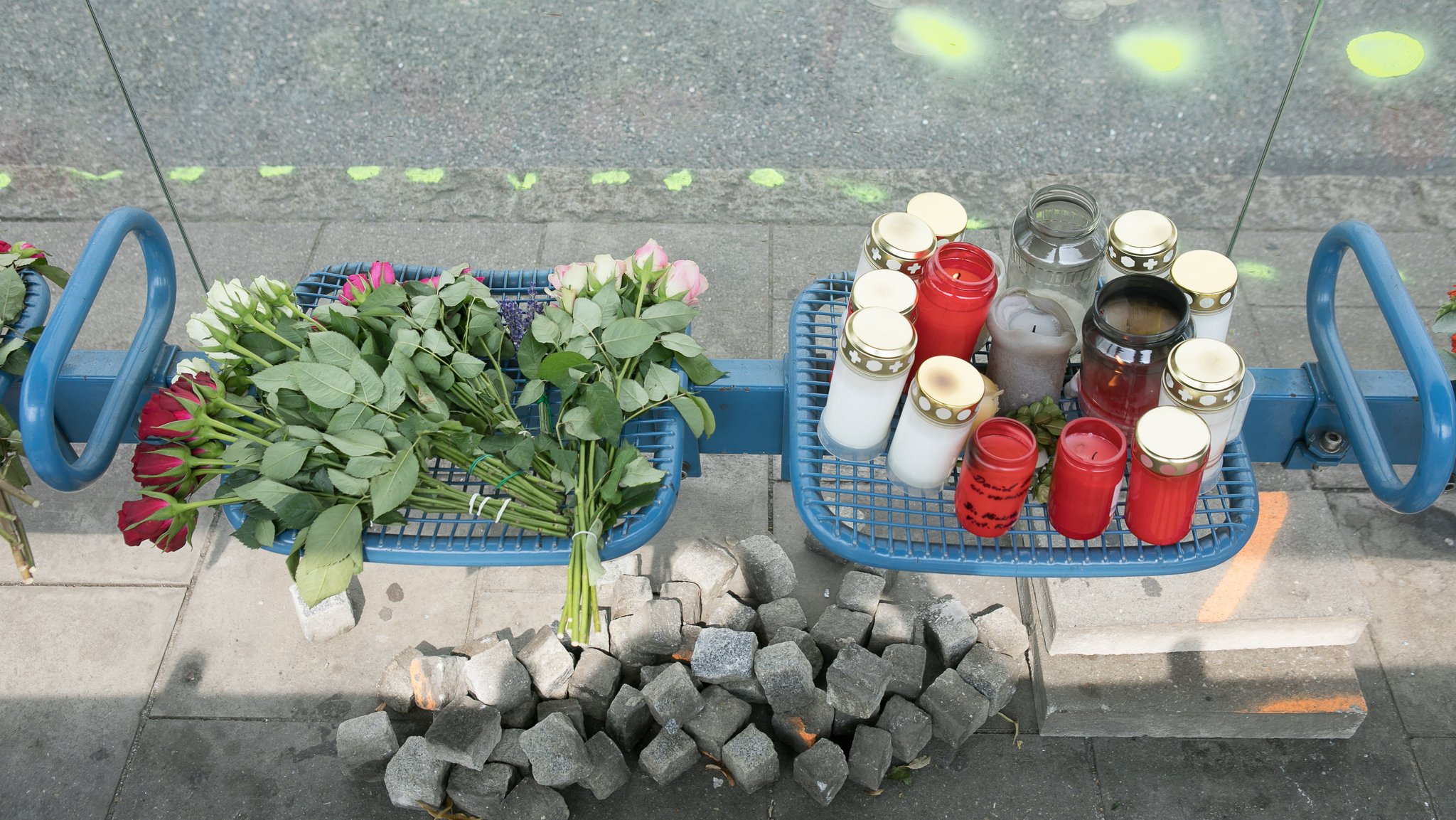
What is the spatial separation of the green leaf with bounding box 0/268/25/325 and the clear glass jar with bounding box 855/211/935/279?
4.54ft

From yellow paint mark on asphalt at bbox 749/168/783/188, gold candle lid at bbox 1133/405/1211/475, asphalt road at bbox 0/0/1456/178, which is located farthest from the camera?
yellow paint mark on asphalt at bbox 749/168/783/188

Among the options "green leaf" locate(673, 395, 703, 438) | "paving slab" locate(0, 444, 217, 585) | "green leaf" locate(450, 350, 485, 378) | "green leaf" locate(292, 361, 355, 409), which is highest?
"green leaf" locate(292, 361, 355, 409)

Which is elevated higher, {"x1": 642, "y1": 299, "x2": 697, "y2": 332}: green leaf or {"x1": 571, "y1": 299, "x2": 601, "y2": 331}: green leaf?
{"x1": 571, "y1": 299, "x2": 601, "y2": 331}: green leaf

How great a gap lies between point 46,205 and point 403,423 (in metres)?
2.72

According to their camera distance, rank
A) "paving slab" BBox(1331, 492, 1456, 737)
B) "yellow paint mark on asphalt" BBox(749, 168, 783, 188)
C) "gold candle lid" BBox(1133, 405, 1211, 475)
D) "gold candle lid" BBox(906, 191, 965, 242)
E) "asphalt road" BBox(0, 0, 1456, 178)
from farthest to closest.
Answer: "yellow paint mark on asphalt" BBox(749, 168, 783, 188)
"asphalt road" BBox(0, 0, 1456, 178)
"paving slab" BBox(1331, 492, 1456, 737)
"gold candle lid" BBox(906, 191, 965, 242)
"gold candle lid" BBox(1133, 405, 1211, 475)

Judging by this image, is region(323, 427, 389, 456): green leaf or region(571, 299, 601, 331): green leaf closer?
region(323, 427, 389, 456): green leaf

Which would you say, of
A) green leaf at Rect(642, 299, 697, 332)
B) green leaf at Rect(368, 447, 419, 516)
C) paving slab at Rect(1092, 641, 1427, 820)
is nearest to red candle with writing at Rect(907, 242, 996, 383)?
green leaf at Rect(642, 299, 697, 332)

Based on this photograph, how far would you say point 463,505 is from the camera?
135cm

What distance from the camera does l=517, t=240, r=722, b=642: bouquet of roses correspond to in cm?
134

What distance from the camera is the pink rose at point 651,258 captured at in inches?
60.0

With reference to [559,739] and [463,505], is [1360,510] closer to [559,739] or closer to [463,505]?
[559,739]

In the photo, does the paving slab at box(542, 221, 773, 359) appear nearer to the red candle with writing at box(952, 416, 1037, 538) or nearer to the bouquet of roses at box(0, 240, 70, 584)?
the bouquet of roses at box(0, 240, 70, 584)

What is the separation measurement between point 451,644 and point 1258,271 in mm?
2546

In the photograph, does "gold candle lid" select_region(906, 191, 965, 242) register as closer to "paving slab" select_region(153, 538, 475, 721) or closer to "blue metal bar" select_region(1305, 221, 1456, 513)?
"blue metal bar" select_region(1305, 221, 1456, 513)
